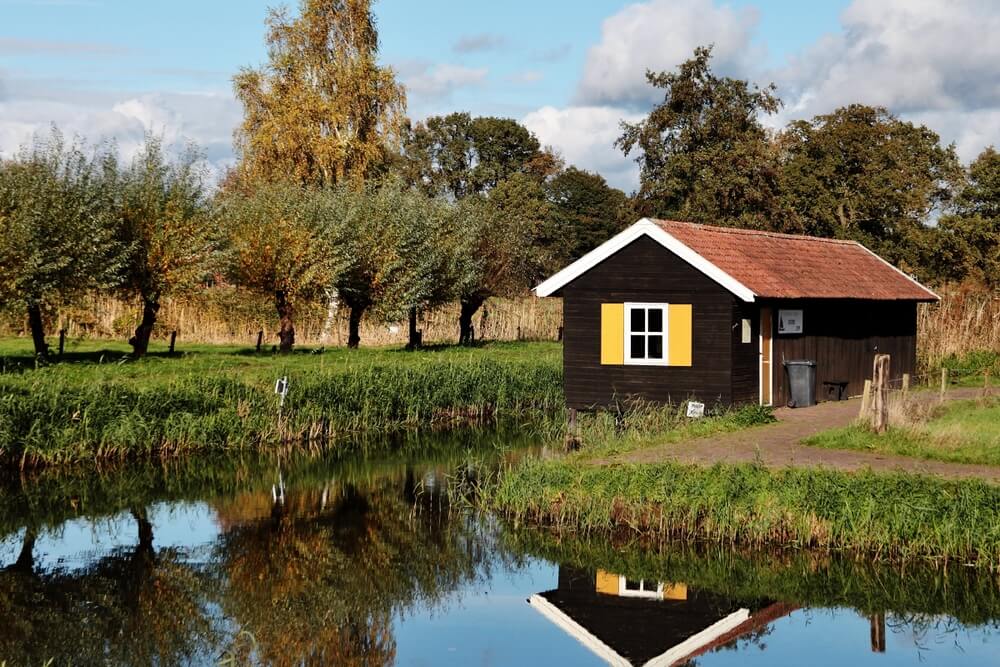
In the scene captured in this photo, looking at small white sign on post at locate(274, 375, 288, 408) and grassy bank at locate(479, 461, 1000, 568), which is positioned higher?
small white sign on post at locate(274, 375, 288, 408)

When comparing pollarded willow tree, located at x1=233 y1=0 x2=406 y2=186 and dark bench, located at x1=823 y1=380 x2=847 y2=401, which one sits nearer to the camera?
dark bench, located at x1=823 y1=380 x2=847 y2=401

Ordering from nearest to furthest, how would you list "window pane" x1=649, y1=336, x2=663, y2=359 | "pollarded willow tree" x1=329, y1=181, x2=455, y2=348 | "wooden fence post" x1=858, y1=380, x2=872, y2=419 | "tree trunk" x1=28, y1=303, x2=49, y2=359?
"wooden fence post" x1=858, y1=380, x2=872, y2=419
"window pane" x1=649, y1=336, x2=663, y2=359
"tree trunk" x1=28, y1=303, x2=49, y2=359
"pollarded willow tree" x1=329, y1=181, x2=455, y2=348

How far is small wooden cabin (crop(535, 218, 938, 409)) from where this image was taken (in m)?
24.9

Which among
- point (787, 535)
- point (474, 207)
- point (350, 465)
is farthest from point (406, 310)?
point (787, 535)

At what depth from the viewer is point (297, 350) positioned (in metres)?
38.5

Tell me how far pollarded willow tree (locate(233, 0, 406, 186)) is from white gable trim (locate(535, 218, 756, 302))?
23282 mm

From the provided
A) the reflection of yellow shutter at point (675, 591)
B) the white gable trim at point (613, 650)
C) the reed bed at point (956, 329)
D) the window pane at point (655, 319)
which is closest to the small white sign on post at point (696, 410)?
the window pane at point (655, 319)

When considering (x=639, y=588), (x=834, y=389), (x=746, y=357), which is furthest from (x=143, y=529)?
(x=834, y=389)

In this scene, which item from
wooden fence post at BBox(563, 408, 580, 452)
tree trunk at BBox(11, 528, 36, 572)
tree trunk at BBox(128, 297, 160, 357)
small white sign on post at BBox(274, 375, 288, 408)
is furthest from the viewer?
tree trunk at BBox(128, 297, 160, 357)

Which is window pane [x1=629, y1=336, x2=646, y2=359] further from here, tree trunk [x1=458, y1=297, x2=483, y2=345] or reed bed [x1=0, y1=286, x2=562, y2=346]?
tree trunk [x1=458, y1=297, x2=483, y2=345]

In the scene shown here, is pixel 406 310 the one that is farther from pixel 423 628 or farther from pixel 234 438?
pixel 423 628

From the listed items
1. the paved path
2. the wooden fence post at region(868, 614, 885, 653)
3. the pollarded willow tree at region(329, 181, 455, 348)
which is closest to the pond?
the wooden fence post at region(868, 614, 885, 653)

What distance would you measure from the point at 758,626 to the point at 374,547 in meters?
5.93

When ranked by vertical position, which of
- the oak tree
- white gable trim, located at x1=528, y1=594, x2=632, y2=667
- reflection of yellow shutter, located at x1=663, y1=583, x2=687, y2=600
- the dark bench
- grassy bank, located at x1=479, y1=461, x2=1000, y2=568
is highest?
the oak tree
